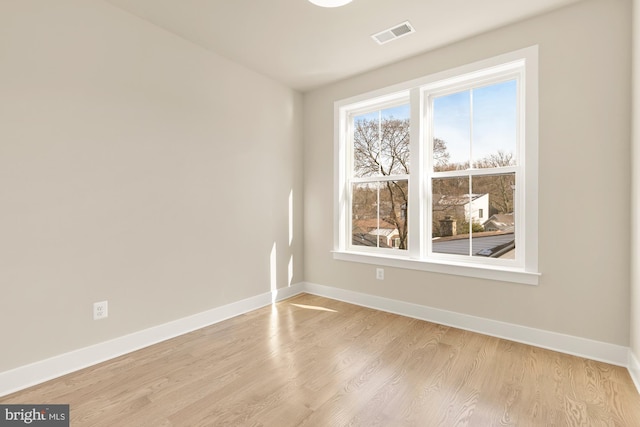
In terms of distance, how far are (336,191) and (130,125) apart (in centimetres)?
224

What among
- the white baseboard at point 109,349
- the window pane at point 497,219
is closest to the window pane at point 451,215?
the window pane at point 497,219

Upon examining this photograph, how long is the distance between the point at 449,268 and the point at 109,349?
9.71 ft

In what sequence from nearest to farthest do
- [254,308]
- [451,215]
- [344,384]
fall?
[344,384] < [451,215] < [254,308]

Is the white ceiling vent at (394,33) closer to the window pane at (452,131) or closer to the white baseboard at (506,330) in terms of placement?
the window pane at (452,131)

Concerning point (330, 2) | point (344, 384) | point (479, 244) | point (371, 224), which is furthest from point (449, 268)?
point (330, 2)

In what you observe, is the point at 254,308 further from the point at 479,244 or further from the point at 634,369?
the point at 634,369

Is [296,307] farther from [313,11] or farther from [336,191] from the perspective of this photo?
[313,11]

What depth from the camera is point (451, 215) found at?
307 centimetres

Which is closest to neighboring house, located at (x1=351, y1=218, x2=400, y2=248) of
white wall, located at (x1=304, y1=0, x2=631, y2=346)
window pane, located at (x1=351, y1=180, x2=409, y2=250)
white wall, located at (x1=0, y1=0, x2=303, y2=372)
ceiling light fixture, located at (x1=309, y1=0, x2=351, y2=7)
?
window pane, located at (x1=351, y1=180, x2=409, y2=250)

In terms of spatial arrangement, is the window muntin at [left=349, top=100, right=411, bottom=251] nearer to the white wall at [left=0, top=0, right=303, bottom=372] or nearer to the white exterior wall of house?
the white exterior wall of house

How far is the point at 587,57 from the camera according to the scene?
2.31 m

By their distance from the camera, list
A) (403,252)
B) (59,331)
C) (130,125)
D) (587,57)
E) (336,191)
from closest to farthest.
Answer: (59,331) → (587,57) → (130,125) → (403,252) → (336,191)

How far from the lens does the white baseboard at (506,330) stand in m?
2.26

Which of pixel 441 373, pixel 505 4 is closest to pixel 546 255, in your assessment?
pixel 441 373
